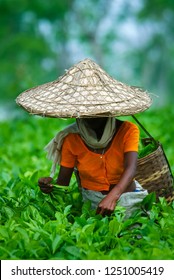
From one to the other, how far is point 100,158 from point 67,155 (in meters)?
0.28

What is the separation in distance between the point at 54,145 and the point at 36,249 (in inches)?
50.9

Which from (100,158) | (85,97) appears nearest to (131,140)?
(100,158)

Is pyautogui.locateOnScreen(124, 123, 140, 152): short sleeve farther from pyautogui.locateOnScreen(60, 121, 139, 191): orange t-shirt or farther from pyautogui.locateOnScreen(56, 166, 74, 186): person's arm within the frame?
pyautogui.locateOnScreen(56, 166, 74, 186): person's arm

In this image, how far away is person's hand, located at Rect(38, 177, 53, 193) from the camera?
5.43 m

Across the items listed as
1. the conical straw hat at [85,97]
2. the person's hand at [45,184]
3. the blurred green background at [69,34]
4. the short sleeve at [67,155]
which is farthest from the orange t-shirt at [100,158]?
the blurred green background at [69,34]

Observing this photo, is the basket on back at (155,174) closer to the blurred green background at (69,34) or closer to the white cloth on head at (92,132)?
the white cloth on head at (92,132)

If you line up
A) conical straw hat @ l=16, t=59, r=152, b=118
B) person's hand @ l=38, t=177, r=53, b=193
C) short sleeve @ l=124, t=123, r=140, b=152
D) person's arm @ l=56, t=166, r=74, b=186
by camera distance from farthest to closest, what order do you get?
person's arm @ l=56, t=166, r=74, b=186 < person's hand @ l=38, t=177, r=53, b=193 < short sleeve @ l=124, t=123, r=140, b=152 < conical straw hat @ l=16, t=59, r=152, b=118

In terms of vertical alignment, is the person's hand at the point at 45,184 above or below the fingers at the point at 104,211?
above

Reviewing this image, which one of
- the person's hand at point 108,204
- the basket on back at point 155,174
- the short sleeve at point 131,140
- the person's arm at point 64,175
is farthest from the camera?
the basket on back at point 155,174

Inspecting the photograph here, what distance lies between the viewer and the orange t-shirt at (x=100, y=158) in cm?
539

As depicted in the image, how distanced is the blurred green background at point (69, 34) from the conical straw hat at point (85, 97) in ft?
25.2

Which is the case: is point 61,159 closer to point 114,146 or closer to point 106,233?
point 114,146

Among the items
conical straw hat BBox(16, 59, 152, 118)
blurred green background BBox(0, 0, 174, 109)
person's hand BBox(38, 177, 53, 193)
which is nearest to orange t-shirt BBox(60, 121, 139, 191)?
person's hand BBox(38, 177, 53, 193)

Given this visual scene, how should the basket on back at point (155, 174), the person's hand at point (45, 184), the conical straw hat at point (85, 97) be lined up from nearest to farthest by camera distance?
the conical straw hat at point (85, 97)
the person's hand at point (45, 184)
the basket on back at point (155, 174)
